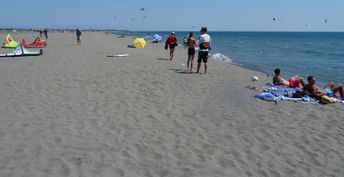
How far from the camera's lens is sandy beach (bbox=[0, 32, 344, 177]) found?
4.02 m


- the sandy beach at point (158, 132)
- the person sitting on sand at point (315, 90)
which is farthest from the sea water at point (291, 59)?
the sandy beach at point (158, 132)

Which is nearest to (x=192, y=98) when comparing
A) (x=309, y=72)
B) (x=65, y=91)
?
(x=65, y=91)

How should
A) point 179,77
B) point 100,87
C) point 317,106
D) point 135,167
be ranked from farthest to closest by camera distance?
point 179,77 < point 100,87 < point 317,106 < point 135,167

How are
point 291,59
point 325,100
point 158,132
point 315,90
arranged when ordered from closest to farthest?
point 158,132
point 325,100
point 315,90
point 291,59

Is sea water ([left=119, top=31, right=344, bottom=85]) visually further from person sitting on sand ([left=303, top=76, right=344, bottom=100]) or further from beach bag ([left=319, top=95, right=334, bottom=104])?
beach bag ([left=319, top=95, right=334, bottom=104])

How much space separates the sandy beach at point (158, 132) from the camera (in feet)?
13.2

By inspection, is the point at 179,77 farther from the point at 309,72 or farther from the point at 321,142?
the point at 309,72

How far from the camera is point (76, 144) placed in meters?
4.54

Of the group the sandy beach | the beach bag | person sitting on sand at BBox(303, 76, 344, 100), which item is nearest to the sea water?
person sitting on sand at BBox(303, 76, 344, 100)

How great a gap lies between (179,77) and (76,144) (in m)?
6.35

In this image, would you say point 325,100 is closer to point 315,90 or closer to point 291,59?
point 315,90

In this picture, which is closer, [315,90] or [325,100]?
[325,100]

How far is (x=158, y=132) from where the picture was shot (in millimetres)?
5195

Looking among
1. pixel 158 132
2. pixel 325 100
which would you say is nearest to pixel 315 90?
pixel 325 100
